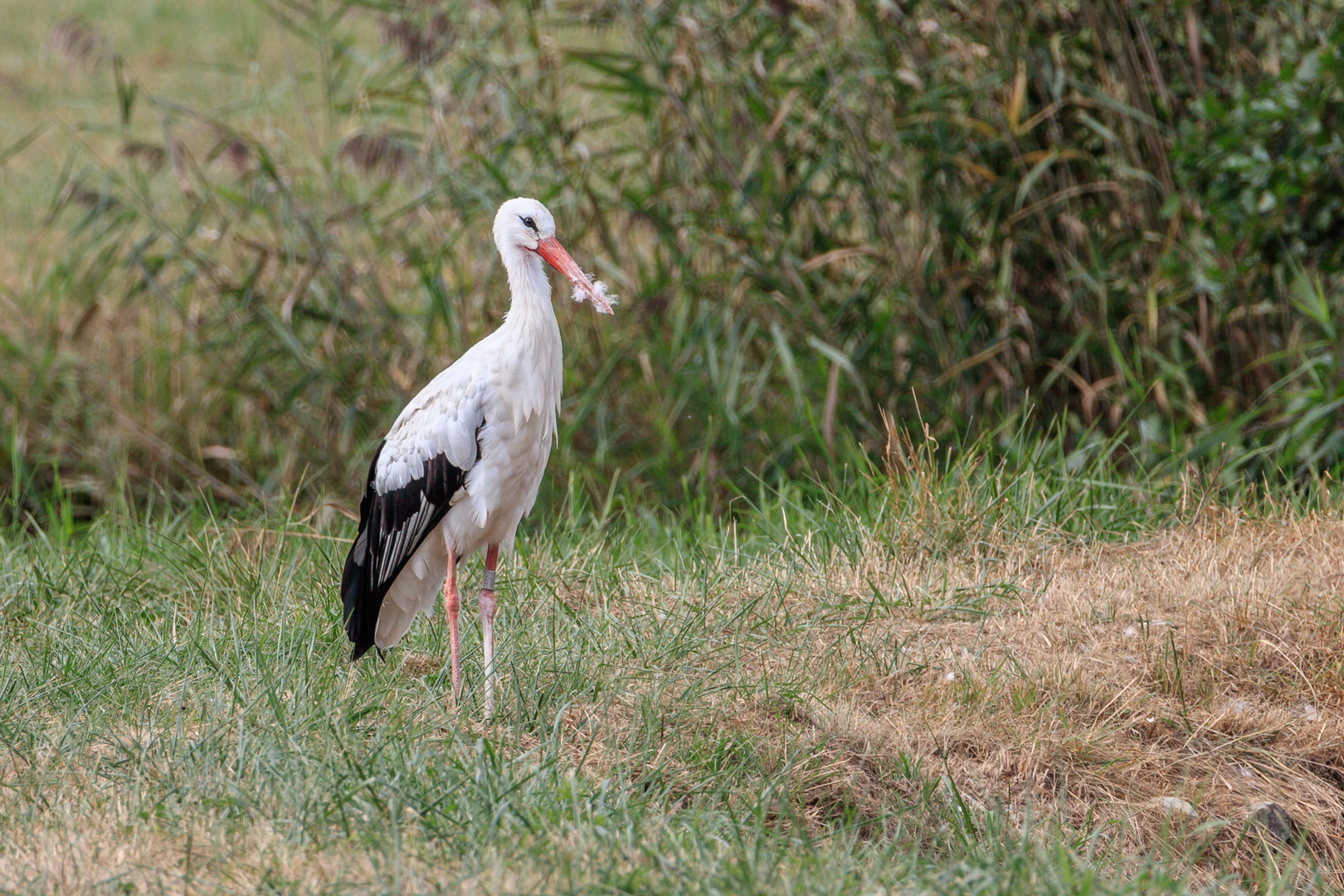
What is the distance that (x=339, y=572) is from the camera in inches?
172

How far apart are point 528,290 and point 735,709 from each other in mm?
1234

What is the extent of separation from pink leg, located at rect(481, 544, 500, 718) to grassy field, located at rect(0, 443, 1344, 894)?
61 mm

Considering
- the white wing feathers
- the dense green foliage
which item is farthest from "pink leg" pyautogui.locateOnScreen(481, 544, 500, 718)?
the dense green foliage

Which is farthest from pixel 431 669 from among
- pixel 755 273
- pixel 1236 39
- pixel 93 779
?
pixel 1236 39

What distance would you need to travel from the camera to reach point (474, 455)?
368 cm

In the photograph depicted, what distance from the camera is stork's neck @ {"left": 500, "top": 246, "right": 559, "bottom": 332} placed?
3682 millimetres

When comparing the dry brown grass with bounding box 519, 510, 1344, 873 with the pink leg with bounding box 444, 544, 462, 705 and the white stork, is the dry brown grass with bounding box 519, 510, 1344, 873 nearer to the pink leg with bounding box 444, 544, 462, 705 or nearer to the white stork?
the pink leg with bounding box 444, 544, 462, 705

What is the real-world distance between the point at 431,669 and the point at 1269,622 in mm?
2366

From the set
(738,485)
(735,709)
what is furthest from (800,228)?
(735,709)

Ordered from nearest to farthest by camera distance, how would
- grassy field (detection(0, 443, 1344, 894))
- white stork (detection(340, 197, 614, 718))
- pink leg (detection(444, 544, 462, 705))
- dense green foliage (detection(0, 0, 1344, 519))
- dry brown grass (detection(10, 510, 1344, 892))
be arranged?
grassy field (detection(0, 443, 1344, 894)), dry brown grass (detection(10, 510, 1344, 892)), pink leg (detection(444, 544, 462, 705)), white stork (detection(340, 197, 614, 718)), dense green foliage (detection(0, 0, 1344, 519))

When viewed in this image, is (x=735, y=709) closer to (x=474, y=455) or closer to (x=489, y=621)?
(x=489, y=621)

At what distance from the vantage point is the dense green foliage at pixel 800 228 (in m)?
5.31

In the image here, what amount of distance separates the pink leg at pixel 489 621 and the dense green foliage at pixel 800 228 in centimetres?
123

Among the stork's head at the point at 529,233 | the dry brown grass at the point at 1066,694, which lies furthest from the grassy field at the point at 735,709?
the stork's head at the point at 529,233
